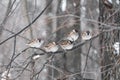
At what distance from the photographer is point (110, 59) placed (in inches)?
310

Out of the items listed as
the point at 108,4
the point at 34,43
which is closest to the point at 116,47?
the point at 108,4

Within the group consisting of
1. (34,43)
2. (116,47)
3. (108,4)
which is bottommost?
(116,47)

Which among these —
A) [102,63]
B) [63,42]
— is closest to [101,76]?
[102,63]

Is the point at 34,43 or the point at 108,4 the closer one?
the point at 34,43

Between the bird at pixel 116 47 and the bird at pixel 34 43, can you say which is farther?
the bird at pixel 116 47

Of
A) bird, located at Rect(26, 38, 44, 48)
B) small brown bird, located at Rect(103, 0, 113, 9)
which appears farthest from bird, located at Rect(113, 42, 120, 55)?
bird, located at Rect(26, 38, 44, 48)

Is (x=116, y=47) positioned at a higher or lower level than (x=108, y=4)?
lower

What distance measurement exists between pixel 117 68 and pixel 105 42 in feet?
1.44

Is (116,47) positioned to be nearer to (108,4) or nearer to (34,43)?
(108,4)

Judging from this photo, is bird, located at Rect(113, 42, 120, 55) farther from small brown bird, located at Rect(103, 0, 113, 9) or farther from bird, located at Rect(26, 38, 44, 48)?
bird, located at Rect(26, 38, 44, 48)

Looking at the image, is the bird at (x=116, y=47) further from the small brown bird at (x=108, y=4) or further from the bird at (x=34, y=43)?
the bird at (x=34, y=43)

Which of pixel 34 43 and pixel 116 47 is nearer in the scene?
pixel 34 43

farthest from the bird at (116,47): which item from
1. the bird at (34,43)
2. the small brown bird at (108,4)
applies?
the bird at (34,43)

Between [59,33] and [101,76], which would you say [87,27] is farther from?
[101,76]
